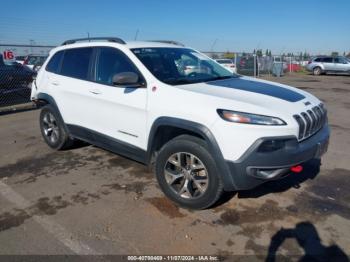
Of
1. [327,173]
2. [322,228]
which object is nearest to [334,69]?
[327,173]

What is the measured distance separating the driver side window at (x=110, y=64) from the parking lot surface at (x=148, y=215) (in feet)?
4.53

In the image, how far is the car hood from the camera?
3.30 m

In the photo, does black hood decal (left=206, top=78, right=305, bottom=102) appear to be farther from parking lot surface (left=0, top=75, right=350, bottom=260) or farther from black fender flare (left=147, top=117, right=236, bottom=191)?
parking lot surface (left=0, top=75, right=350, bottom=260)

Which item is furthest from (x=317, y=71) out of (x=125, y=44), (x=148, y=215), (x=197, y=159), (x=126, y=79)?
(x=148, y=215)

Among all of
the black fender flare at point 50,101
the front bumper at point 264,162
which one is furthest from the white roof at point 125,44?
the front bumper at point 264,162

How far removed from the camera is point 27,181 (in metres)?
4.65

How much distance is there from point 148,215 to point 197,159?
0.83m

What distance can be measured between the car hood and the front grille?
0.24 ft

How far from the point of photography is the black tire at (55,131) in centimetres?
561

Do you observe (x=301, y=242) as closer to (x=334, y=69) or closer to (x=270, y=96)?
(x=270, y=96)

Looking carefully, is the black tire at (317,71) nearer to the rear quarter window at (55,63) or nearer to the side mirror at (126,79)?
the rear quarter window at (55,63)

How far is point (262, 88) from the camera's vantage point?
157 inches

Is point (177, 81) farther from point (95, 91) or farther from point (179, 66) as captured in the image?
point (95, 91)

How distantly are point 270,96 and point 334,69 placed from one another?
27.7 metres
